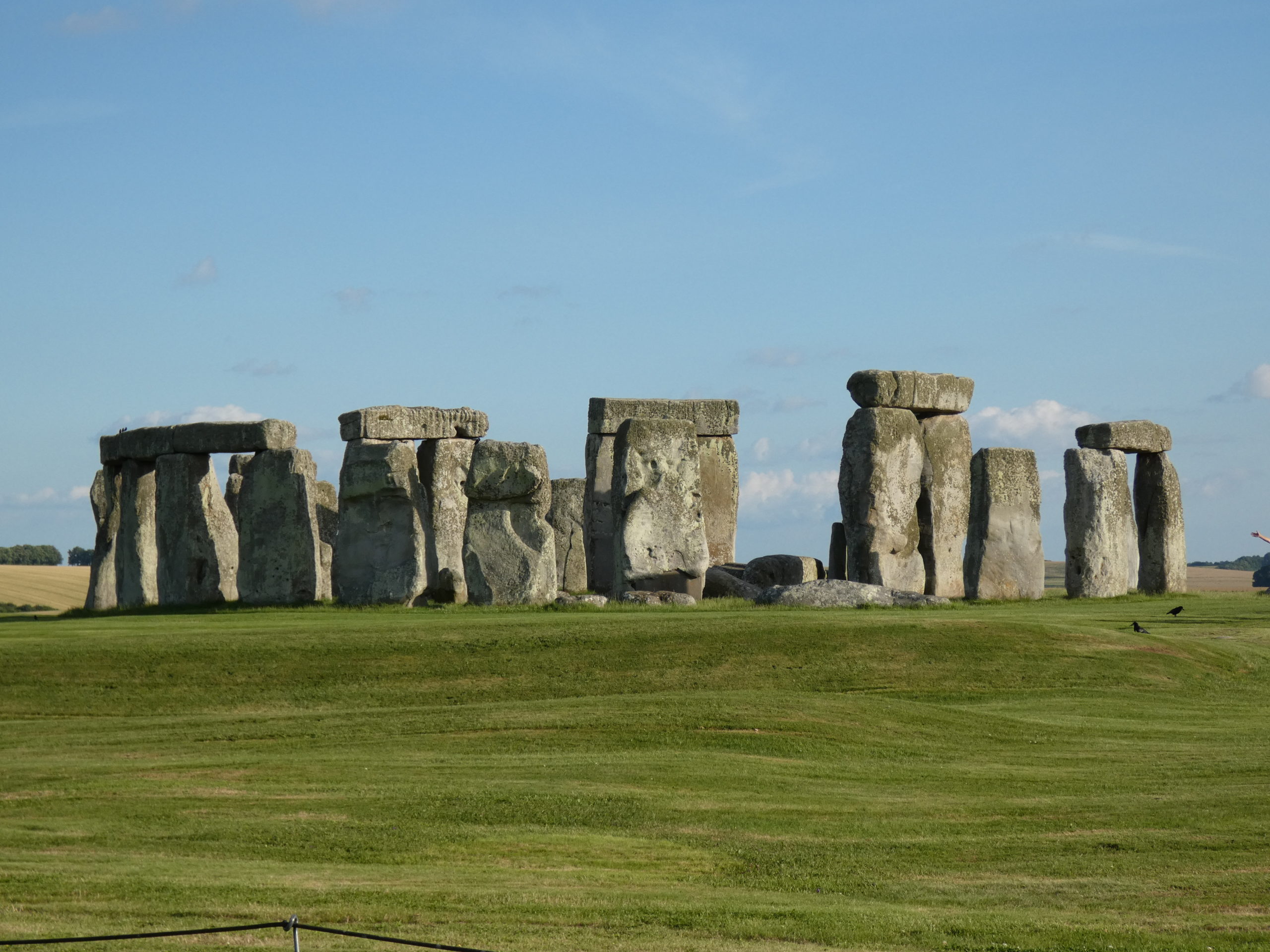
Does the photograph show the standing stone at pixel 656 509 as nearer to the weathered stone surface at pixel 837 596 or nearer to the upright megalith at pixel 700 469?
the weathered stone surface at pixel 837 596

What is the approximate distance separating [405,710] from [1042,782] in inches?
329

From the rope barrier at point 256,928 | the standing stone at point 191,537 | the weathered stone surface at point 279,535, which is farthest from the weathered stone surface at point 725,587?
the rope barrier at point 256,928

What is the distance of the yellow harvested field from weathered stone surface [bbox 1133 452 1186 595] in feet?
90.2

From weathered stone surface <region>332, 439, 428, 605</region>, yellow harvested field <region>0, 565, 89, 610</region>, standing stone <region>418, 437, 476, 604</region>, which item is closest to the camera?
weathered stone surface <region>332, 439, 428, 605</region>

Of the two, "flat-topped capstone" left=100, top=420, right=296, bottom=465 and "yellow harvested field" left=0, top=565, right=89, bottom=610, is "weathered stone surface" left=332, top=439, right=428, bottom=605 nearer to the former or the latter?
"flat-topped capstone" left=100, top=420, right=296, bottom=465

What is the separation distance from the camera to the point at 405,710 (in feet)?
70.8

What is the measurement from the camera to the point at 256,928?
10.3 metres

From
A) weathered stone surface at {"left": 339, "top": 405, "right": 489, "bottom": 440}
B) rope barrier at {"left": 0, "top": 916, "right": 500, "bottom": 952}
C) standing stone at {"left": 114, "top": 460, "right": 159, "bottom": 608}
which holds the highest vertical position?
weathered stone surface at {"left": 339, "top": 405, "right": 489, "bottom": 440}

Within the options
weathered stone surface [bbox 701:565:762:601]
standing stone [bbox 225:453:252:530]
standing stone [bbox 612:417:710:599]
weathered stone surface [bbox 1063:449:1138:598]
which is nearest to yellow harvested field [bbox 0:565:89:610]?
standing stone [bbox 225:453:252:530]

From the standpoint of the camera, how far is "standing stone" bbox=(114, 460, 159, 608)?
3572cm

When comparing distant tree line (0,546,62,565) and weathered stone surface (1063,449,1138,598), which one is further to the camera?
distant tree line (0,546,62,565)

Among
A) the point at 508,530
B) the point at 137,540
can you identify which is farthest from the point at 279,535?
the point at 508,530

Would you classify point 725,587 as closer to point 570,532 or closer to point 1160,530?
point 570,532

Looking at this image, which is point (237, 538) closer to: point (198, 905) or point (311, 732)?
point (311, 732)
